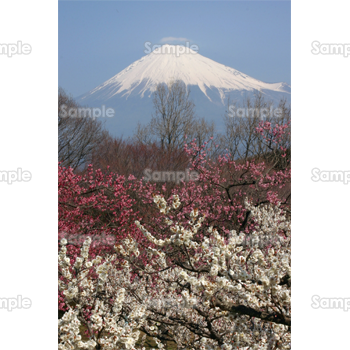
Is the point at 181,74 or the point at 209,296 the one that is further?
the point at 181,74

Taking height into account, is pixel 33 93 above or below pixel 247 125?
below

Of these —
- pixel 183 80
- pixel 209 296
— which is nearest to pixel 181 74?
pixel 183 80

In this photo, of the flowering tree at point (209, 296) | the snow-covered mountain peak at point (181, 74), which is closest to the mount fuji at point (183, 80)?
the snow-covered mountain peak at point (181, 74)

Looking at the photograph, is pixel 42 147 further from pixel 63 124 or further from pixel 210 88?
pixel 210 88

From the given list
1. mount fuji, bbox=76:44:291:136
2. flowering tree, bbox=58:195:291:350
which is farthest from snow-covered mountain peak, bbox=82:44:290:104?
flowering tree, bbox=58:195:291:350

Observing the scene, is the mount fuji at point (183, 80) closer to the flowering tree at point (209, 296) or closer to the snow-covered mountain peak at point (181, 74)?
the snow-covered mountain peak at point (181, 74)

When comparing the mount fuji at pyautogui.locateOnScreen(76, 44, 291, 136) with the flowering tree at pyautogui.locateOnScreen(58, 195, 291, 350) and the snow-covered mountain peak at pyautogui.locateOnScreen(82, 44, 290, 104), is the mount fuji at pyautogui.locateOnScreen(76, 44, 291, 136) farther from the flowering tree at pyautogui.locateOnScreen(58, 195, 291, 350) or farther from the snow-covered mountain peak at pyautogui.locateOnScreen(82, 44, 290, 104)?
the flowering tree at pyautogui.locateOnScreen(58, 195, 291, 350)

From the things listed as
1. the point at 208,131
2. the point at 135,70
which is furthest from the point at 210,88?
the point at 208,131

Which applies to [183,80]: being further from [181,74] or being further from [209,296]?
[209,296]
